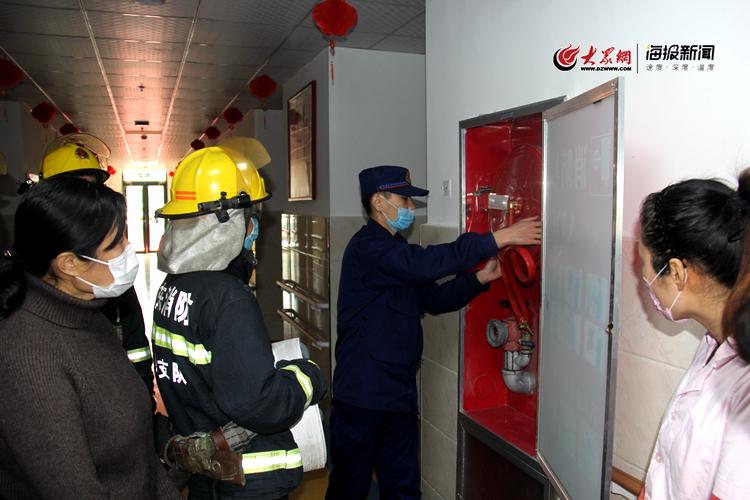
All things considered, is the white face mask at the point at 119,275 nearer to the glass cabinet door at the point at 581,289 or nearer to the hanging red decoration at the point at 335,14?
the glass cabinet door at the point at 581,289

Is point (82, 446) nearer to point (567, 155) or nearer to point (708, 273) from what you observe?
point (708, 273)

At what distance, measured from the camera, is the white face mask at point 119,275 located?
1.22 m

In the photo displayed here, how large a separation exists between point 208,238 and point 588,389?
1.15 m

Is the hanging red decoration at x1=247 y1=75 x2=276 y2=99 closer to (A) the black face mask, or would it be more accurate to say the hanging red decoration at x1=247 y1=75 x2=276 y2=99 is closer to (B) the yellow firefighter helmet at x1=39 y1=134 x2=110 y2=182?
(B) the yellow firefighter helmet at x1=39 y1=134 x2=110 y2=182

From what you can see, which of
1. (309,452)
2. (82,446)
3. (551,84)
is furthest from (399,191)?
(82,446)

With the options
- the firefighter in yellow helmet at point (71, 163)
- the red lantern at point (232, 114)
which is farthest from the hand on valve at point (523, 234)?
the red lantern at point (232, 114)

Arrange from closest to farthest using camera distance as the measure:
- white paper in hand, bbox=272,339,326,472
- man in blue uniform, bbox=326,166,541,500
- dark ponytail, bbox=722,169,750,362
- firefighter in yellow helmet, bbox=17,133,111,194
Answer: dark ponytail, bbox=722,169,750,362, white paper in hand, bbox=272,339,326,472, man in blue uniform, bbox=326,166,541,500, firefighter in yellow helmet, bbox=17,133,111,194

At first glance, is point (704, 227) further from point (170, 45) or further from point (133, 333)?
point (170, 45)

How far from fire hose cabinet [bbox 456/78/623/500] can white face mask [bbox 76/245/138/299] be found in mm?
1185

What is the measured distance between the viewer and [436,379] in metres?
2.66

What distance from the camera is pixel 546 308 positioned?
1.70m

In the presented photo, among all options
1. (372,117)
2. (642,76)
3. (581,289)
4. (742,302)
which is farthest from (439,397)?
(372,117)

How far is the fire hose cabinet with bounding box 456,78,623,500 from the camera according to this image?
1279 mm

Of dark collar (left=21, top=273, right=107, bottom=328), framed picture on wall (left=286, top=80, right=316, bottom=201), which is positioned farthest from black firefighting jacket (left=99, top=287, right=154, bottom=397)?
framed picture on wall (left=286, top=80, right=316, bottom=201)
